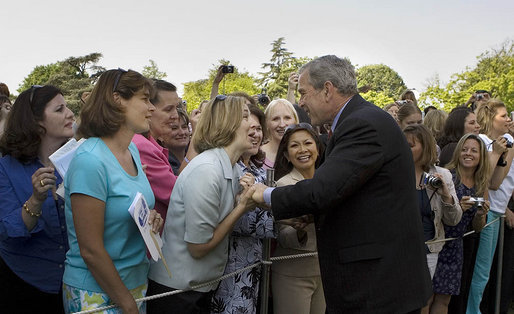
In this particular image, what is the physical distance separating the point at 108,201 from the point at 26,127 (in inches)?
44.6

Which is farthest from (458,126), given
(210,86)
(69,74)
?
(69,74)

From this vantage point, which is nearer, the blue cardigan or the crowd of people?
the crowd of people

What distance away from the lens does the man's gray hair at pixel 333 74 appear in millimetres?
3111

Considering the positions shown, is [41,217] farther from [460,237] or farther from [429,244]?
[460,237]

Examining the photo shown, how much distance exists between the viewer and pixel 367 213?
9.16 ft

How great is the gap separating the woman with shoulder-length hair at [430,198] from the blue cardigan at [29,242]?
327 centimetres

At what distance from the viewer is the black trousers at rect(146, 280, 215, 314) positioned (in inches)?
116

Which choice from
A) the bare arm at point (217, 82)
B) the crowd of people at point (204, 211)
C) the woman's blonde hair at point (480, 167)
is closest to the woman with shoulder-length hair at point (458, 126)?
the woman's blonde hair at point (480, 167)

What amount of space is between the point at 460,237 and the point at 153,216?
12.1ft

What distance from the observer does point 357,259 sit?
280cm

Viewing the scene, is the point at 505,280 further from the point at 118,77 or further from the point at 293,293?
the point at 118,77

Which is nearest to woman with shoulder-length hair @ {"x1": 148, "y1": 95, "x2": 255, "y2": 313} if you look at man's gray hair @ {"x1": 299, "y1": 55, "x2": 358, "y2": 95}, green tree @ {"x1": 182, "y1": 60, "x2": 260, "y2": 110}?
man's gray hair @ {"x1": 299, "y1": 55, "x2": 358, "y2": 95}

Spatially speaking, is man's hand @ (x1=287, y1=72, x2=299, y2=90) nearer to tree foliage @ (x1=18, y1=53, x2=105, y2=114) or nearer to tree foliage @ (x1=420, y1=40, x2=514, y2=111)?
tree foliage @ (x1=420, y1=40, x2=514, y2=111)

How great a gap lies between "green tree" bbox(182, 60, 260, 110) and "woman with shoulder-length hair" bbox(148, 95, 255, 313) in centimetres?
3619
